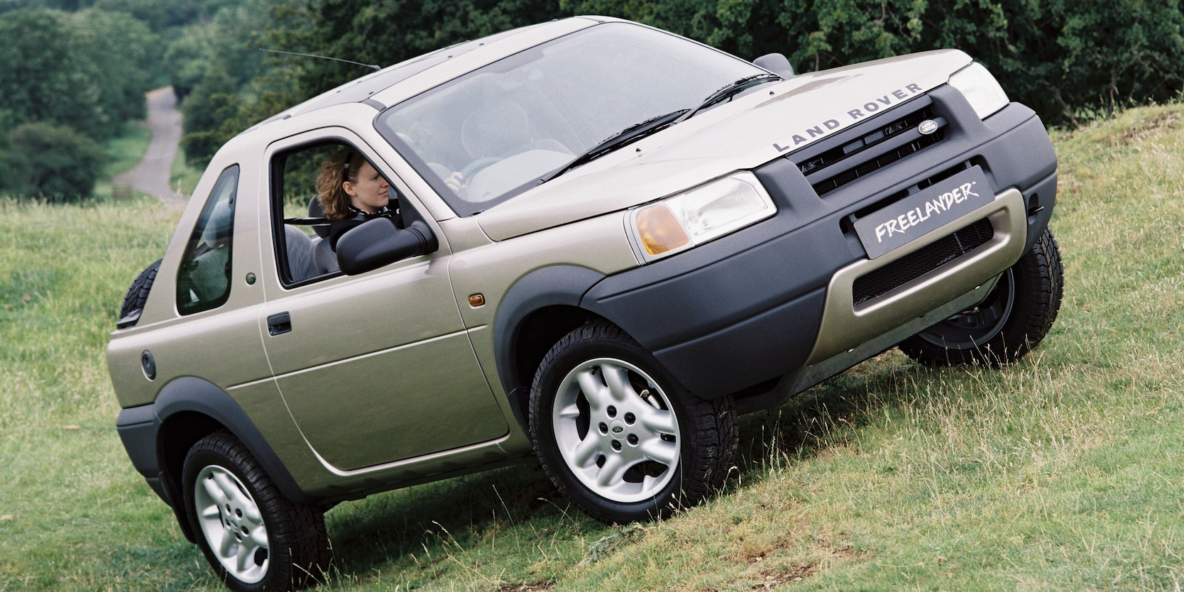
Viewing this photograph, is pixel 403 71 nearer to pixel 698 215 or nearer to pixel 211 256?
pixel 211 256

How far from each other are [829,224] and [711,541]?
3.80 feet

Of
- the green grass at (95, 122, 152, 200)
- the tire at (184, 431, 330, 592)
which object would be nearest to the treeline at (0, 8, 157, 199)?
the green grass at (95, 122, 152, 200)

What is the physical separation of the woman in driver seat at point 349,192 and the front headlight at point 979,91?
2.44m

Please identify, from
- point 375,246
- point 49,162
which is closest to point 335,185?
point 375,246

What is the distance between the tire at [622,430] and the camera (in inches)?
169

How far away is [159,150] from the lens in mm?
112562

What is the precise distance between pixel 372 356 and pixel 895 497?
212 cm

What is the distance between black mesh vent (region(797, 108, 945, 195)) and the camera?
4.26 metres

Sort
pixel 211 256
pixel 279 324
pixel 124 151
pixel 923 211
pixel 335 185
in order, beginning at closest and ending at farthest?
pixel 923 211 < pixel 279 324 < pixel 211 256 < pixel 335 185 < pixel 124 151

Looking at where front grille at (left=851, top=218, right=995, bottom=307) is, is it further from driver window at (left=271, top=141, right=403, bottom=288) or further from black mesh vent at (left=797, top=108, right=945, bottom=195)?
driver window at (left=271, top=141, right=403, bottom=288)

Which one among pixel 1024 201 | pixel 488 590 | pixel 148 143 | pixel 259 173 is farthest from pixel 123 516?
pixel 148 143

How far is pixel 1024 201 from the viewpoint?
452 cm

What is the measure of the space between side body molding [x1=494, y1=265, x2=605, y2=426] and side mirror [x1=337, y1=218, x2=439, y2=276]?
1.40 feet

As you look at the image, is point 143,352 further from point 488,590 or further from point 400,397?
point 488,590
